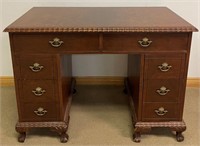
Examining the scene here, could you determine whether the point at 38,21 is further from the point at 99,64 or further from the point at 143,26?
the point at 99,64

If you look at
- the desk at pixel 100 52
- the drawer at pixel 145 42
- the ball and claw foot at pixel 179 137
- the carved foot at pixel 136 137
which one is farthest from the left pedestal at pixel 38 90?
the ball and claw foot at pixel 179 137

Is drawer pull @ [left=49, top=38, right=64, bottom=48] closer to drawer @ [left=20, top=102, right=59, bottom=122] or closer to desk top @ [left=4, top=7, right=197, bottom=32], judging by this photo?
desk top @ [left=4, top=7, right=197, bottom=32]

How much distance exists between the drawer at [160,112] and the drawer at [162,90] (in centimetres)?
3

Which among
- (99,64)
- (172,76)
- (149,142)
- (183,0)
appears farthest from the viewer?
(99,64)

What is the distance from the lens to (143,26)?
137 cm

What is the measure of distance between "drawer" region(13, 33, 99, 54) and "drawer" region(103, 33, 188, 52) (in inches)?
3.0

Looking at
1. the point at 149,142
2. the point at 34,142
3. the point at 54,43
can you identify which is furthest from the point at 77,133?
the point at 54,43

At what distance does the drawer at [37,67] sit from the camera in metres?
1.41

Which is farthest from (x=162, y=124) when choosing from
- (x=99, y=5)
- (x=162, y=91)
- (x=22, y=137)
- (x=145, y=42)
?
(x=99, y=5)

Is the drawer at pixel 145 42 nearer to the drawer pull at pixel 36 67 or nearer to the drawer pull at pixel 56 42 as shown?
the drawer pull at pixel 56 42

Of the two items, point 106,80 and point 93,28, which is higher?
point 93,28

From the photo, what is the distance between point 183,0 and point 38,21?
3.82 ft

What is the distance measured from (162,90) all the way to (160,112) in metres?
0.14

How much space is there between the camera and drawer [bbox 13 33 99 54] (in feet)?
4.49
